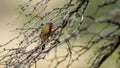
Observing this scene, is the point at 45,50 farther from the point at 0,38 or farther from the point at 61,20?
the point at 0,38

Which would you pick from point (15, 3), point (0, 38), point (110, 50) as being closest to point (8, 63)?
point (110, 50)

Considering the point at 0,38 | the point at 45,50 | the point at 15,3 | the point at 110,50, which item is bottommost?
the point at 110,50

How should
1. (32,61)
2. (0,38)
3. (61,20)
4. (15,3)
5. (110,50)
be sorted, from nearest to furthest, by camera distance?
(110,50), (32,61), (61,20), (0,38), (15,3)

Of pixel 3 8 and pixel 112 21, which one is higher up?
pixel 3 8

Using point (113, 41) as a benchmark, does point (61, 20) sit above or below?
above

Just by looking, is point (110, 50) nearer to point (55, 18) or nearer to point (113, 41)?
point (113, 41)

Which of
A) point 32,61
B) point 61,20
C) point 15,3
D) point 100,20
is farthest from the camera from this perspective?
point 15,3

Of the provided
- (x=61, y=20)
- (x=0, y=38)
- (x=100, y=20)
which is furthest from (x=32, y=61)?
(x=0, y=38)

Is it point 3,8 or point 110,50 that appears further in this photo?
point 3,8

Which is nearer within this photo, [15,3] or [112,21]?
[112,21]
